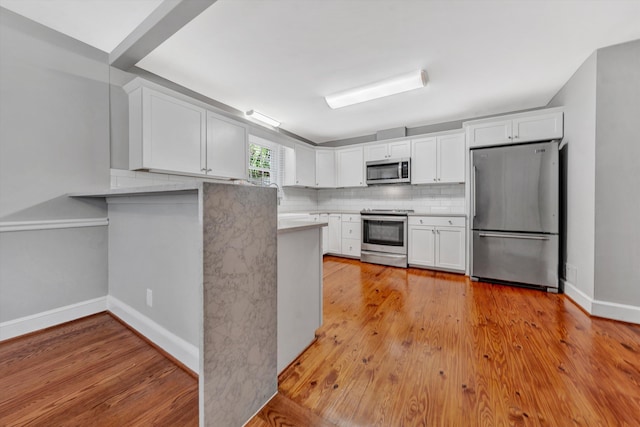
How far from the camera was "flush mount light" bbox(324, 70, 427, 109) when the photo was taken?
260 centimetres

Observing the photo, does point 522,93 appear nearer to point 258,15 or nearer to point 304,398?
point 258,15

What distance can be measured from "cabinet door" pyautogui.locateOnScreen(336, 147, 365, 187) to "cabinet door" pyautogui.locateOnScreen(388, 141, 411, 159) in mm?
583

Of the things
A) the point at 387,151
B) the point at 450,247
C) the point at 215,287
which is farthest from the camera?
the point at 387,151

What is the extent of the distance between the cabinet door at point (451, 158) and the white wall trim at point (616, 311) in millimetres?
2121

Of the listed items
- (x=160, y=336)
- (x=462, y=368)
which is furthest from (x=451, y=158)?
(x=160, y=336)

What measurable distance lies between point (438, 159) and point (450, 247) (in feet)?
4.72

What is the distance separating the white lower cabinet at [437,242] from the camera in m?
3.58

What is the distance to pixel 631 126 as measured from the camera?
210 cm

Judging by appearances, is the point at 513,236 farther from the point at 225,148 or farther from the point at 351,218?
the point at 225,148

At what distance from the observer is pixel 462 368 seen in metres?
1.50

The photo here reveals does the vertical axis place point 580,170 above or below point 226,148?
below

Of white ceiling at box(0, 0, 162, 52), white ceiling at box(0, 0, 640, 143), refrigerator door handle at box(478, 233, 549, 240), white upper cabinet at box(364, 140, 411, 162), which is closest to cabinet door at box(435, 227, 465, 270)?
refrigerator door handle at box(478, 233, 549, 240)

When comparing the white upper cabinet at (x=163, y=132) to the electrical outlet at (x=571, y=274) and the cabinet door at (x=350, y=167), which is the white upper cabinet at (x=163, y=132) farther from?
the electrical outlet at (x=571, y=274)

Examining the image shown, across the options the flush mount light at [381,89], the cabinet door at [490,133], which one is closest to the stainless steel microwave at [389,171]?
the cabinet door at [490,133]
